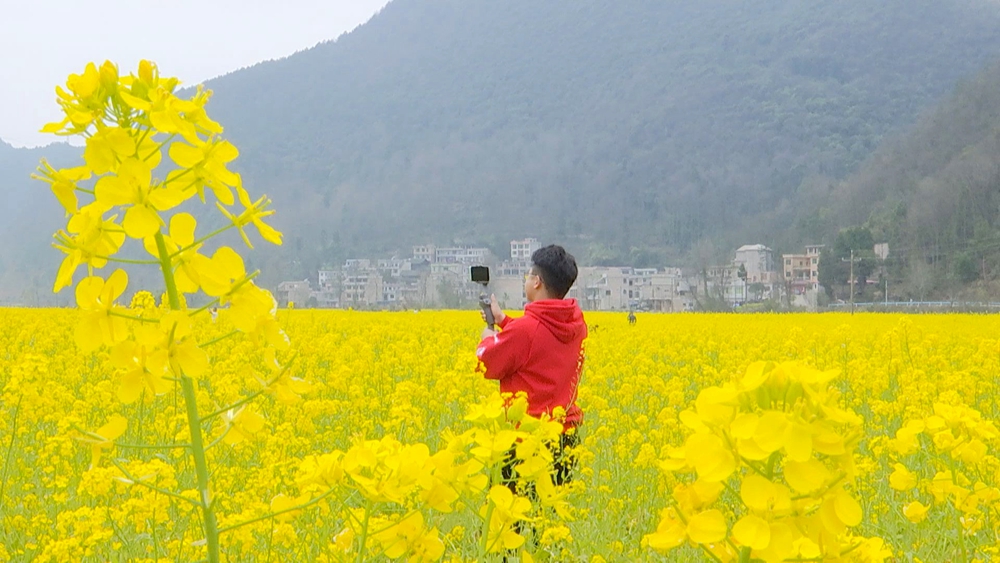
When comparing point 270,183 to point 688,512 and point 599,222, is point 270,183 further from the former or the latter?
point 688,512

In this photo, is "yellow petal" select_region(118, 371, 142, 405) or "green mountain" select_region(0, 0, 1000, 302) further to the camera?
"green mountain" select_region(0, 0, 1000, 302)

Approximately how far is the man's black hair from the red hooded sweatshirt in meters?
0.09

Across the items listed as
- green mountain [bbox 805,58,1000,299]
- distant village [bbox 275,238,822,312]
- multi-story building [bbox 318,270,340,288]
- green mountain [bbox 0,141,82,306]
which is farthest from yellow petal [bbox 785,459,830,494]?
green mountain [bbox 0,141,82,306]

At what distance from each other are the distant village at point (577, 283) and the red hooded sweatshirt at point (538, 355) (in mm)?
41615

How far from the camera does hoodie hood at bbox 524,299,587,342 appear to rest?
3.52 m

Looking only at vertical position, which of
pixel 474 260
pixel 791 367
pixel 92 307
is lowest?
pixel 474 260

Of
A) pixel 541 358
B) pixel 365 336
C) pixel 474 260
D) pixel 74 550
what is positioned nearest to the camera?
pixel 74 550

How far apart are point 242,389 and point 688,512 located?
4.96 metres

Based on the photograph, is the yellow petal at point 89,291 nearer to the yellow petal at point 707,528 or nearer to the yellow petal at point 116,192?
the yellow petal at point 116,192

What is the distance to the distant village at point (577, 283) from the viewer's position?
55.5 metres

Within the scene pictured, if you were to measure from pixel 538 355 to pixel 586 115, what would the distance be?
144 m

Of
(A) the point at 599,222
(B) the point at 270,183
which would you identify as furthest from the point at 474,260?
(B) the point at 270,183

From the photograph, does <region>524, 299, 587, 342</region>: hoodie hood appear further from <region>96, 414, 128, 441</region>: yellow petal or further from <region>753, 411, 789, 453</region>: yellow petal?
<region>753, 411, 789, 453</region>: yellow petal

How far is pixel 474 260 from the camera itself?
334ft
